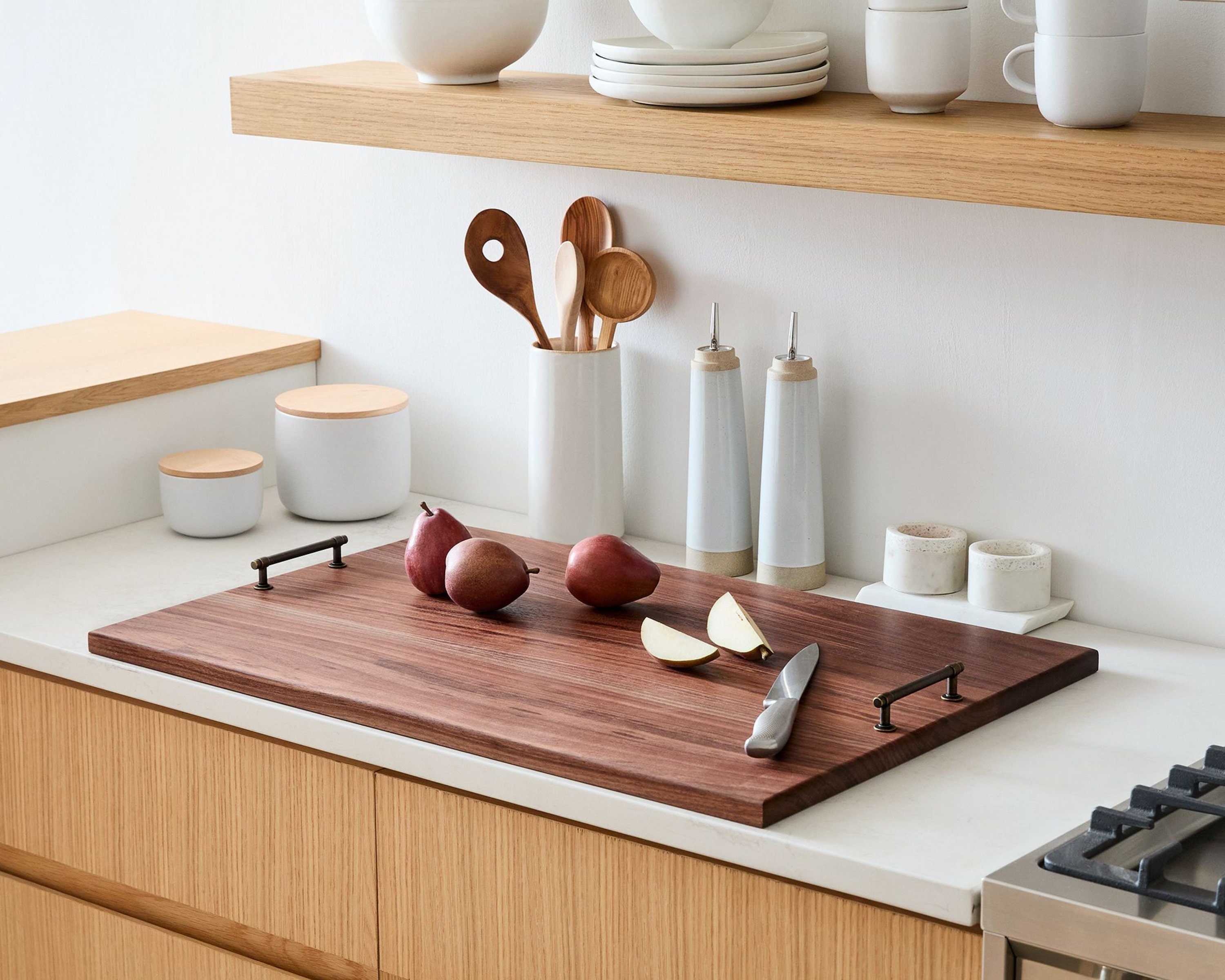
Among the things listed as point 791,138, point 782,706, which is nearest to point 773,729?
point 782,706

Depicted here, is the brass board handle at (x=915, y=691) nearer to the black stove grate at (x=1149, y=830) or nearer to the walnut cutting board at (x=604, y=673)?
the walnut cutting board at (x=604, y=673)

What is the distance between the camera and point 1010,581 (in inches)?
68.9

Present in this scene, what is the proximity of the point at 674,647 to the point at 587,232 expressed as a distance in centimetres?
65

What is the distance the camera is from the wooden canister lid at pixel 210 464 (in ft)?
6.81

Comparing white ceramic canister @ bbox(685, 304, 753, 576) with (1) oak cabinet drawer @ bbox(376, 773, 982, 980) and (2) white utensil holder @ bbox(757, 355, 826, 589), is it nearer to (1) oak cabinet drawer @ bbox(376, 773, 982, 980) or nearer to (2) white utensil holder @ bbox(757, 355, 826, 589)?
(2) white utensil holder @ bbox(757, 355, 826, 589)

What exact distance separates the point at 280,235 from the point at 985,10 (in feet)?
3.60

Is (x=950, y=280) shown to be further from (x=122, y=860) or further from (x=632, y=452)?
(x=122, y=860)

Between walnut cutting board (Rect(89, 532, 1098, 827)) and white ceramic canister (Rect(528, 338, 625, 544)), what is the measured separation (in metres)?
0.13

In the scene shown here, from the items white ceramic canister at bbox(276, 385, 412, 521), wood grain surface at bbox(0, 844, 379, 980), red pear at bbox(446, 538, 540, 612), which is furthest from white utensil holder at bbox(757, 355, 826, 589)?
wood grain surface at bbox(0, 844, 379, 980)

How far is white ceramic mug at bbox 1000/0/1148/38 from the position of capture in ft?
4.73

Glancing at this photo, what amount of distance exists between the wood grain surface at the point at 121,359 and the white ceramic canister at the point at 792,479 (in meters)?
0.79

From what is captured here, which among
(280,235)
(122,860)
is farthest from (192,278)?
(122,860)

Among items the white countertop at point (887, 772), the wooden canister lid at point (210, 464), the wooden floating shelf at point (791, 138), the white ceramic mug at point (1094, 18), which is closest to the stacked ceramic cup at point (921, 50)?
the wooden floating shelf at point (791, 138)

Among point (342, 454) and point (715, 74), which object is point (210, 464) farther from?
point (715, 74)
